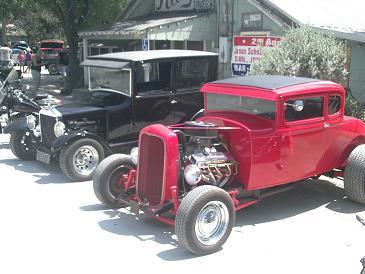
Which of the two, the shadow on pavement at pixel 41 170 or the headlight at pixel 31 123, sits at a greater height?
the headlight at pixel 31 123

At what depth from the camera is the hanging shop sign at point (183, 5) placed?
17.0 m

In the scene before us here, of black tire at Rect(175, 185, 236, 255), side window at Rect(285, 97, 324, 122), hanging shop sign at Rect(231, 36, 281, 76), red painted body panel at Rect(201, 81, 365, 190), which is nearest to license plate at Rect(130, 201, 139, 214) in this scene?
black tire at Rect(175, 185, 236, 255)

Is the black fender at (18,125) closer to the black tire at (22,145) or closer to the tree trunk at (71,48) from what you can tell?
the black tire at (22,145)

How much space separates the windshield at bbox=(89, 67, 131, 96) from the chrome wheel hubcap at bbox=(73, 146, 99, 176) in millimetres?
1151

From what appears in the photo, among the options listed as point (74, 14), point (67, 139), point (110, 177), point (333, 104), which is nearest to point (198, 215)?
point (110, 177)

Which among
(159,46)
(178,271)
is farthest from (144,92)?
(159,46)

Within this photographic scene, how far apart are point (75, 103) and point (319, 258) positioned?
17.5ft

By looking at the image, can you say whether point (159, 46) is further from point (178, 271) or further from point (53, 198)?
point (178, 271)

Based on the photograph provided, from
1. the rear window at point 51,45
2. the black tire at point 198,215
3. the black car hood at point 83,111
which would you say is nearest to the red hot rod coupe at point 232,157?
the black tire at point 198,215

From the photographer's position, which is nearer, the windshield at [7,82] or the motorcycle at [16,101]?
the motorcycle at [16,101]

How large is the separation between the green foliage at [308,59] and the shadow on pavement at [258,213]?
258 centimetres

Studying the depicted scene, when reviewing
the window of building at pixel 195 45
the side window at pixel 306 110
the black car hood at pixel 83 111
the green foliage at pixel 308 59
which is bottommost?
the black car hood at pixel 83 111

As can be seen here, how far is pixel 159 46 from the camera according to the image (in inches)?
739

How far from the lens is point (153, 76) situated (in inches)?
333
